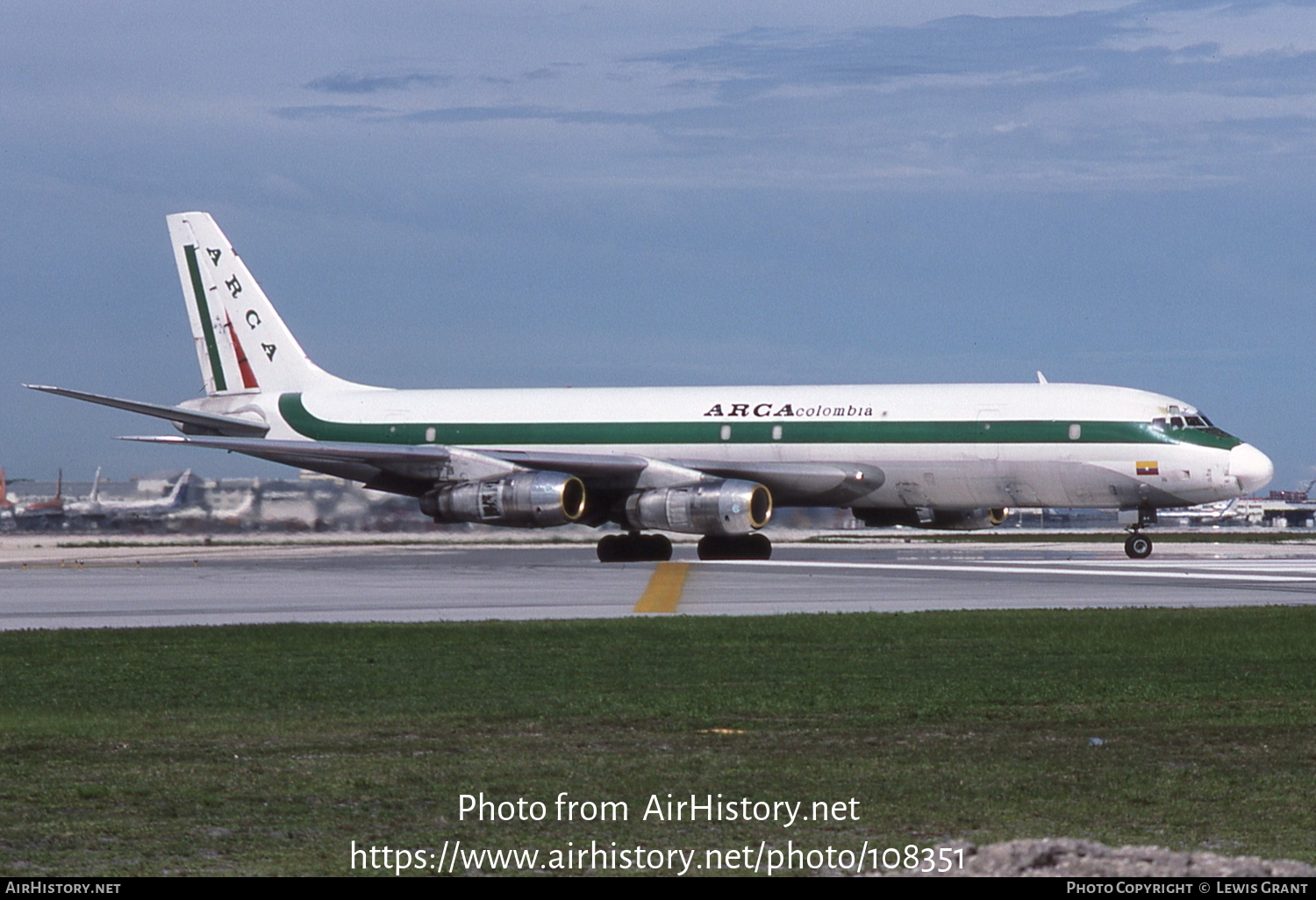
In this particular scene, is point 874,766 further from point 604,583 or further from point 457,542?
point 457,542

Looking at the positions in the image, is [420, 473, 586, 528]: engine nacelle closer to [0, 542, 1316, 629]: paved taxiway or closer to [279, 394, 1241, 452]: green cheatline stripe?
[0, 542, 1316, 629]: paved taxiway

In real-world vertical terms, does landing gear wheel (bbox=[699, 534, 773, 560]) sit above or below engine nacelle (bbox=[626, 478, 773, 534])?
below

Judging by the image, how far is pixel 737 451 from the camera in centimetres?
3903

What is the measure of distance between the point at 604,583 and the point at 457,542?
26.6m

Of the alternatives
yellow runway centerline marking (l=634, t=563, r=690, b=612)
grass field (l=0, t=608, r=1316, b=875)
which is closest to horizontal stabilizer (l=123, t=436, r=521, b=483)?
yellow runway centerline marking (l=634, t=563, r=690, b=612)

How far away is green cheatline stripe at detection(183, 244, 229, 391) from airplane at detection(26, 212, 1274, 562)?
227cm

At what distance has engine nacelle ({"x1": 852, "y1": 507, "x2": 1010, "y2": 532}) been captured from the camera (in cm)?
3988

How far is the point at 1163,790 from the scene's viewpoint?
863cm

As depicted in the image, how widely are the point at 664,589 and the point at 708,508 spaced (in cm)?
859

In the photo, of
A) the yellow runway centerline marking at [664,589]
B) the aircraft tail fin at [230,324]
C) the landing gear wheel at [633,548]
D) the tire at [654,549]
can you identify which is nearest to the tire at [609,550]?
the landing gear wheel at [633,548]

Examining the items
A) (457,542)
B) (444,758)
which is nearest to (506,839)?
(444,758)

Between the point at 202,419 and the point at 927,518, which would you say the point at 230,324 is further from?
the point at 927,518

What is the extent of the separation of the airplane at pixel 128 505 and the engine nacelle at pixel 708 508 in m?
16.1

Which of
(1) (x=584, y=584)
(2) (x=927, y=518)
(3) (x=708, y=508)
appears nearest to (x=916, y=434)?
(2) (x=927, y=518)
